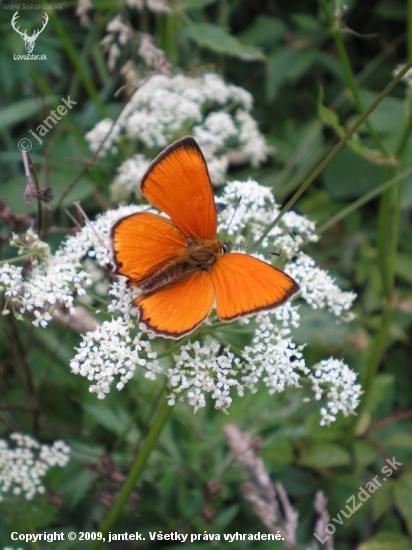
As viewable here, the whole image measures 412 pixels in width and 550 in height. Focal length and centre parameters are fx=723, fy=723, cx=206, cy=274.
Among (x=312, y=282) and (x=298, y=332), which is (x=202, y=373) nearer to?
(x=312, y=282)

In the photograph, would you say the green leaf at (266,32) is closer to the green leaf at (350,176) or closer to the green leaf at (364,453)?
the green leaf at (350,176)

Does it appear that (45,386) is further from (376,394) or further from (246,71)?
(246,71)

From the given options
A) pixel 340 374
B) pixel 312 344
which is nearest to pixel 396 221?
pixel 312 344

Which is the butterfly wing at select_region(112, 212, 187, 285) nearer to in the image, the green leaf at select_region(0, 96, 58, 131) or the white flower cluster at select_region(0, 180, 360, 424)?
the white flower cluster at select_region(0, 180, 360, 424)

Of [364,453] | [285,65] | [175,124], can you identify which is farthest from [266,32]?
[364,453]

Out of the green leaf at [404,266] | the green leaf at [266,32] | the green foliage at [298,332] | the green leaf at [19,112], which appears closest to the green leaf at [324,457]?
the green foliage at [298,332]
